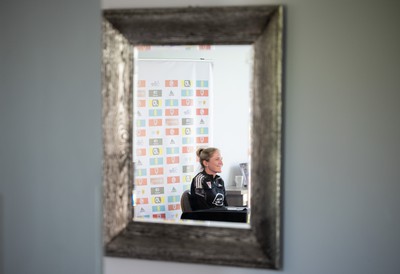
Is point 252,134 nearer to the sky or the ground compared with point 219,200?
nearer to the sky

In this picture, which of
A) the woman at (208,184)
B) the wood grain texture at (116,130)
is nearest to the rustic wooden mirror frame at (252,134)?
the wood grain texture at (116,130)

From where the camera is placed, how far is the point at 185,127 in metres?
1.43

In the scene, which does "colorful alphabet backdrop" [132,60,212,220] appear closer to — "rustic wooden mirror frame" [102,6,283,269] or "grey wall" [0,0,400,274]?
"rustic wooden mirror frame" [102,6,283,269]

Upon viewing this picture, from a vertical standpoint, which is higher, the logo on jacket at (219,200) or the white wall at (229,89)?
the white wall at (229,89)

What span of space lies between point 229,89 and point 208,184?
37cm

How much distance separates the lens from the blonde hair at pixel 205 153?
4.78ft
